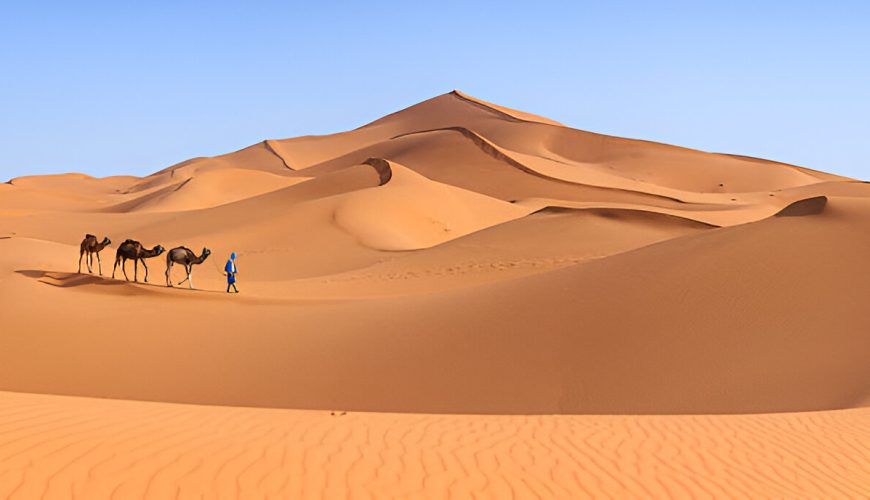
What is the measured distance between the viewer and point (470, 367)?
1430 centimetres

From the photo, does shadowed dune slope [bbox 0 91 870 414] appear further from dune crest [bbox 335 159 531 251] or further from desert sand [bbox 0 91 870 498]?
dune crest [bbox 335 159 531 251]

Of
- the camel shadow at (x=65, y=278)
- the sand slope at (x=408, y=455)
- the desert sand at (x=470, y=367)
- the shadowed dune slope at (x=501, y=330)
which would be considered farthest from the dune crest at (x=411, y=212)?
the sand slope at (x=408, y=455)

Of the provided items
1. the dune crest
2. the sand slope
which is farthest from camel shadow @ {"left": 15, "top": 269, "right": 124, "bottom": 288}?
the dune crest

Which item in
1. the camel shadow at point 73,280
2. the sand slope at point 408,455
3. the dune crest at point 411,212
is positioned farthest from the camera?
the dune crest at point 411,212

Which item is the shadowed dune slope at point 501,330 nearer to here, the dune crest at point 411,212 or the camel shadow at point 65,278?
the camel shadow at point 65,278

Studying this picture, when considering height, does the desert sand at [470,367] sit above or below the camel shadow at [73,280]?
below

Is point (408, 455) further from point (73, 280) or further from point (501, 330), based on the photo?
point (73, 280)

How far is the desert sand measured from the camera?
6742 millimetres

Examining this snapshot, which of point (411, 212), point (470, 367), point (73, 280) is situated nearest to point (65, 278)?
point (73, 280)

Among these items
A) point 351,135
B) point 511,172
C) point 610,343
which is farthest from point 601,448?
point 351,135

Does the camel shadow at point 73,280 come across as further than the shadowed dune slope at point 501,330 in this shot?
Yes

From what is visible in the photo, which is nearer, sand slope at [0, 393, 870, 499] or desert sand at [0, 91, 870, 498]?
sand slope at [0, 393, 870, 499]

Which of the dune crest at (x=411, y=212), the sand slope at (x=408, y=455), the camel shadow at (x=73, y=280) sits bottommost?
the sand slope at (x=408, y=455)

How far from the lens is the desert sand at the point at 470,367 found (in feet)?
22.1
